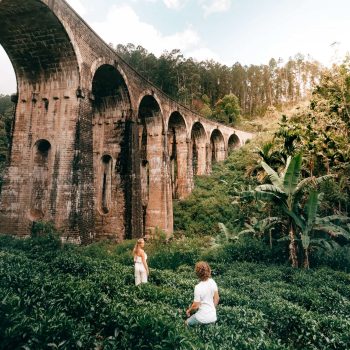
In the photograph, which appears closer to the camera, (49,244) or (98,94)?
(49,244)

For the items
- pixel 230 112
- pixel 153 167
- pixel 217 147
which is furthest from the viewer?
pixel 230 112

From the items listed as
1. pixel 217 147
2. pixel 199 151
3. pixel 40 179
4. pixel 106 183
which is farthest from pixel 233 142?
pixel 40 179

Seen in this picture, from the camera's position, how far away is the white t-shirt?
4.12 meters

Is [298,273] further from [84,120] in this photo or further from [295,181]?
[84,120]

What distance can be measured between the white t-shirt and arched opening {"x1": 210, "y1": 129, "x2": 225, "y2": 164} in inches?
1123

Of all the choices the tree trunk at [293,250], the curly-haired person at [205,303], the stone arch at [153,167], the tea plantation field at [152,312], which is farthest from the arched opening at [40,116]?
the curly-haired person at [205,303]

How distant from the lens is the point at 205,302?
4141mm

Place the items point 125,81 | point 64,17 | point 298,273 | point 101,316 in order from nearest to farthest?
point 101,316
point 298,273
point 64,17
point 125,81

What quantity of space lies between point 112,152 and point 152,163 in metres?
4.12

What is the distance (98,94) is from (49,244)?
829 cm

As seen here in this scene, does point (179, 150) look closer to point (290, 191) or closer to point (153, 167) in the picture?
point (153, 167)

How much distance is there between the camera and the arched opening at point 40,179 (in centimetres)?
1162

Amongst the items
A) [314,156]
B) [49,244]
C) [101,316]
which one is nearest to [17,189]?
[49,244]

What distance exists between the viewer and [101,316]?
4.36 m
